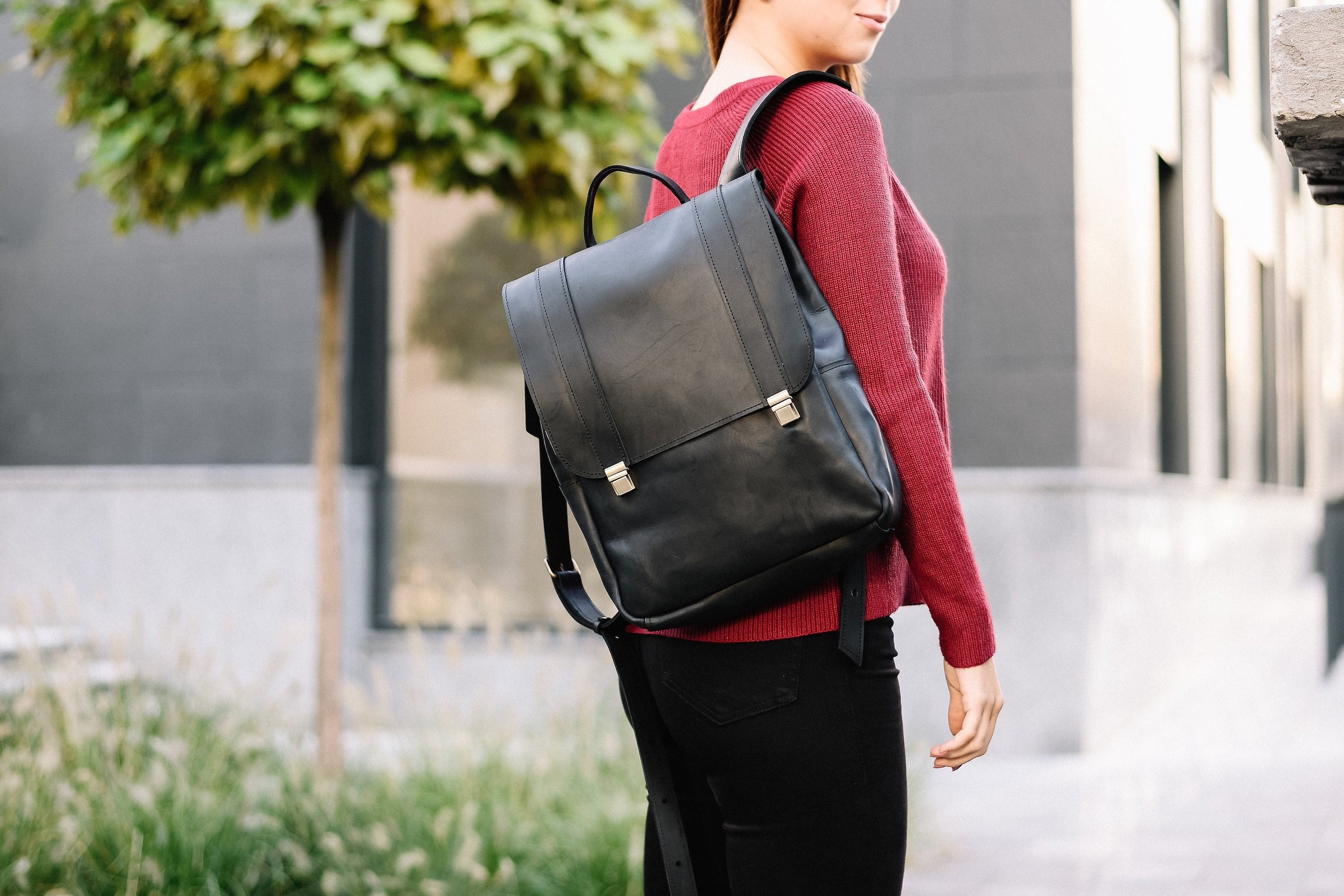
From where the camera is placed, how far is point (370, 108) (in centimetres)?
377

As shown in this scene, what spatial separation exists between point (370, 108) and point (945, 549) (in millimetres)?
2742

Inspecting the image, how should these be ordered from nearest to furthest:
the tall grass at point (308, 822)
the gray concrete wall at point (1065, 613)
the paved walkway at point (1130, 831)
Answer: the tall grass at point (308, 822) < the paved walkway at point (1130, 831) < the gray concrete wall at point (1065, 613)

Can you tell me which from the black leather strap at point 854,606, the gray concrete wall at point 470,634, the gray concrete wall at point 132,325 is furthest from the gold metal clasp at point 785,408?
the gray concrete wall at point 132,325

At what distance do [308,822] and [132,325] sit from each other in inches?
187

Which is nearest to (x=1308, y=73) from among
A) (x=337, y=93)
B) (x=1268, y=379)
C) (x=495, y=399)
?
(x=337, y=93)

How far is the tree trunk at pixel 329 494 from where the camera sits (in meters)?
4.28

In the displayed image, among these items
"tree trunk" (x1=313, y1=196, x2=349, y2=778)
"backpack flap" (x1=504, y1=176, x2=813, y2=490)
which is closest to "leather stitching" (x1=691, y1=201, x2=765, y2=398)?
"backpack flap" (x1=504, y1=176, x2=813, y2=490)

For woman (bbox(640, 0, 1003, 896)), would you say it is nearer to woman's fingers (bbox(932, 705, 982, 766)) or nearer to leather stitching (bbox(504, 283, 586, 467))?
woman's fingers (bbox(932, 705, 982, 766))

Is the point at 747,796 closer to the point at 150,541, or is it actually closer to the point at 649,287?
the point at 649,287

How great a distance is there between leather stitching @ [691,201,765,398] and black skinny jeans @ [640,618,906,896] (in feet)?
0.92

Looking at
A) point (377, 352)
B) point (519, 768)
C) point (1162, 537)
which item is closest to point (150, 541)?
point (377, 352)

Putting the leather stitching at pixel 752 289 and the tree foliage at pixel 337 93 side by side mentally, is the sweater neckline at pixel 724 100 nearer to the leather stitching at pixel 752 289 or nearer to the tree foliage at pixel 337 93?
the leather stitching at pixel 752 289

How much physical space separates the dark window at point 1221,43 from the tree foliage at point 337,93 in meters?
7.80

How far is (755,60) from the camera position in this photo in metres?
1.71
